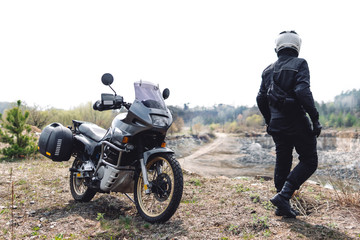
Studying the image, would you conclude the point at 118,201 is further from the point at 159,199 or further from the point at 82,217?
the point at 159,199

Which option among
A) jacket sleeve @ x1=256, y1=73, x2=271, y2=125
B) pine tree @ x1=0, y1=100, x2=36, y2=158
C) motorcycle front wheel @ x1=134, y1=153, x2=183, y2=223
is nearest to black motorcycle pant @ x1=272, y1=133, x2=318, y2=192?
jacket sleeve @ x1=256, y1=73, x2=271, y2=125

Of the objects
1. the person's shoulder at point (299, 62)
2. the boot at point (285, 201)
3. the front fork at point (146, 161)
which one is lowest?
the boot at point (285, 201)

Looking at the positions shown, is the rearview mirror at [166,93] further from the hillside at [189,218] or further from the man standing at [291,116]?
the hillside at [189,218]

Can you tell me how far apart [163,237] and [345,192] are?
2604 mm

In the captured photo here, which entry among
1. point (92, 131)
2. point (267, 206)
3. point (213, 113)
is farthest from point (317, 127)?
point (213, 113)

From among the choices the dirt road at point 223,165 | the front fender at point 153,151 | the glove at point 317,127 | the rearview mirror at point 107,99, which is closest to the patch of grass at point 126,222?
the front fender at point 153,151

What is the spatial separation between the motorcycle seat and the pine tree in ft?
18.0

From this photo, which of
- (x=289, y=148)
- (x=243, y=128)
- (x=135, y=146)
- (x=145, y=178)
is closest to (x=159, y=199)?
(x=145, y=178)

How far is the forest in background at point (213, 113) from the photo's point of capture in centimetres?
1739

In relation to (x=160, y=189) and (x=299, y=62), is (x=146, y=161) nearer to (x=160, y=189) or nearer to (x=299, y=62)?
(x=160, y=189)

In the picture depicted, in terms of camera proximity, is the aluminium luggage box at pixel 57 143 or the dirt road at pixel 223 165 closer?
the aluminium luggage box at pixel 57 143

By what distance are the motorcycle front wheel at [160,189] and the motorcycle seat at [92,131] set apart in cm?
107

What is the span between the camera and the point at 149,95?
327 centimetres

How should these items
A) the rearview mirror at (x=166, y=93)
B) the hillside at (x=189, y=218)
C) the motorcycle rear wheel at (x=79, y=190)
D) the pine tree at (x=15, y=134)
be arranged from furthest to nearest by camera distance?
the pine tree at (x=15, y=134) → the motorcycle rear wheel at (x=79, y=190) → the rearview mirror at (x=166, y=93) → the hillside at (x=189, y=218)
